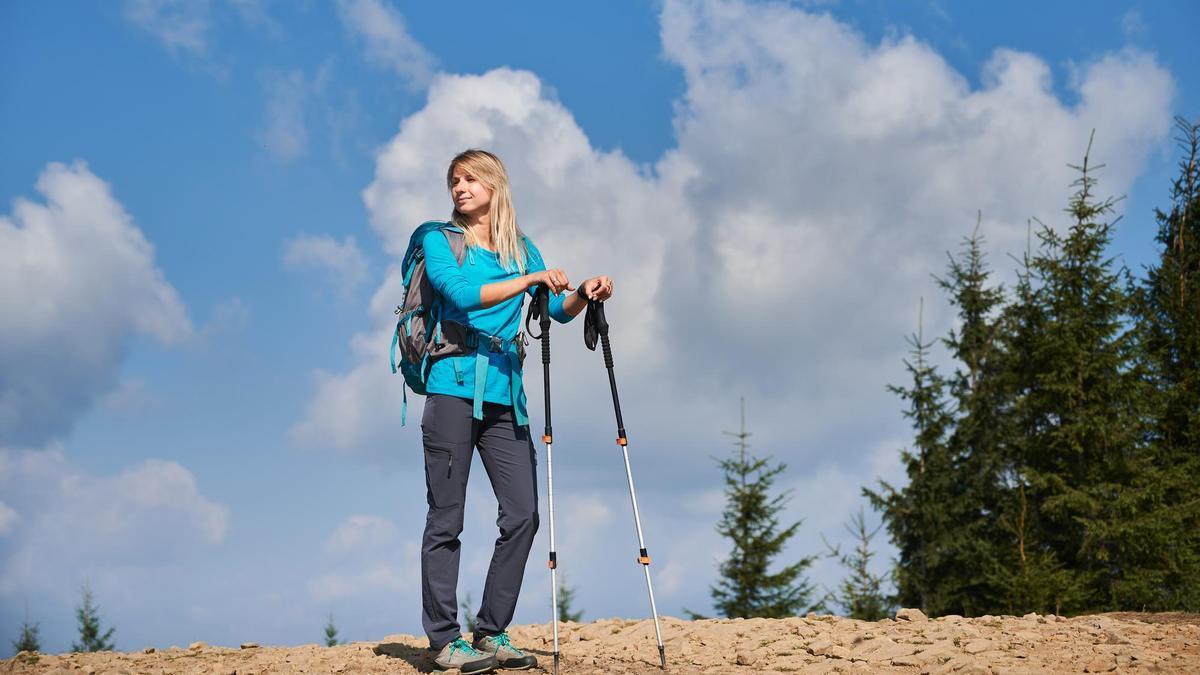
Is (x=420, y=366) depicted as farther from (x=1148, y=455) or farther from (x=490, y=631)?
(x=1148, y=455)

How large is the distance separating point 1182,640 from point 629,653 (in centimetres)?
417

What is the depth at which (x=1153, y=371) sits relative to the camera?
659 inches

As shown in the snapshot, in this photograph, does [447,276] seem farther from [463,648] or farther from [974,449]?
[974,449]

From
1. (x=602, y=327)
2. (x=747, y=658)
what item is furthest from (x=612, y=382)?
(x=747, y=658)

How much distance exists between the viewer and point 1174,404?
18.7 meters

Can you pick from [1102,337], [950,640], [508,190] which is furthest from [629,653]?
[1102,337]

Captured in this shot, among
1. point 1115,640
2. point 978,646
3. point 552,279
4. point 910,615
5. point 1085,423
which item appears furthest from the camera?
Result: point 1085,423

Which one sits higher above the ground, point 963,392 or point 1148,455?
point 963,392

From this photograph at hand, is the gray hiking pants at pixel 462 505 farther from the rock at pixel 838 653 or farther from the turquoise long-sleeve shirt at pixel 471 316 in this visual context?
the rock at pixel 838 653

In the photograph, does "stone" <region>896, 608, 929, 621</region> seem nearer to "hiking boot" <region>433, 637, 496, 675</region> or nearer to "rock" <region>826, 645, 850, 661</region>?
"rock" <region>826, 645, 850, 661</region>

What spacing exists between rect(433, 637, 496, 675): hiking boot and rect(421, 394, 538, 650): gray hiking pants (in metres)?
0.06

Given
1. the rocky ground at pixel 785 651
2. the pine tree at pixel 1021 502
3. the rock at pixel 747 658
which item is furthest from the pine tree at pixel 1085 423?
the rock at pixel 747 658

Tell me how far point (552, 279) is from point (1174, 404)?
1690cm

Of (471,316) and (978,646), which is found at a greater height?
(471,316)
